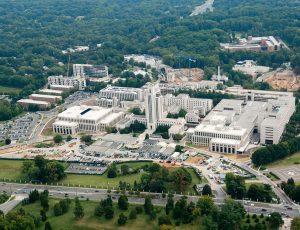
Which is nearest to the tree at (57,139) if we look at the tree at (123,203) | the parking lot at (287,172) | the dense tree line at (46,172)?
the dense tree line at (46,172)

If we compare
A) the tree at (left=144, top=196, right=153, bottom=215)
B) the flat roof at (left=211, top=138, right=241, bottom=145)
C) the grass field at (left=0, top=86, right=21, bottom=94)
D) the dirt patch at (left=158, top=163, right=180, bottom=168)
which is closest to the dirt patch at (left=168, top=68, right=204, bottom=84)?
the grass field at (left=0, top=86, right=21, bottom=94)

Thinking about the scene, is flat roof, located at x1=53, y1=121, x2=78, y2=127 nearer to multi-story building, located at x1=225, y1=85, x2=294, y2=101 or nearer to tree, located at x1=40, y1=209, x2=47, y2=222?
tree, located at x1=40, y1=209, x2=47, y2=222

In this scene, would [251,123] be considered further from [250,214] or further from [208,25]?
[208,25]

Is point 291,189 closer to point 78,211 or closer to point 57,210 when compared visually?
point 78,211

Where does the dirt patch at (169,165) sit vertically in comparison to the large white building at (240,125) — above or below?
below

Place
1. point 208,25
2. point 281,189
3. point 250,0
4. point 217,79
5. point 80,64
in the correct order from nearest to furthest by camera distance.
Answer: point 281,189
point 217,79
point 80,64
point 208,25
point 250,0

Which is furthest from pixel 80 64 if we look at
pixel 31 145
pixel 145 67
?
pixel 31 145

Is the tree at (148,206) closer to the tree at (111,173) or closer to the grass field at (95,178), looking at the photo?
the grass field at (95,178)
